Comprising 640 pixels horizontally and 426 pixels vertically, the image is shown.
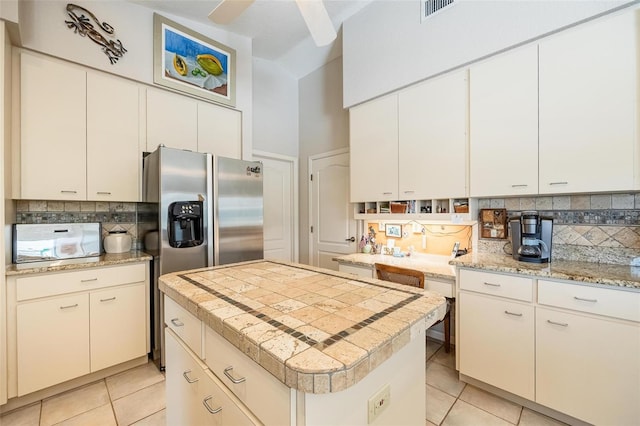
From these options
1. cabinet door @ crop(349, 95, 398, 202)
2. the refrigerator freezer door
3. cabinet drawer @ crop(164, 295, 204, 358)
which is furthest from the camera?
cabinet door @ crop(349, 95, 398, 202)

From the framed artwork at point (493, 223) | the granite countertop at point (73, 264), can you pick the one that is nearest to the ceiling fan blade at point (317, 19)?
the framed artwork at point (493, 223)

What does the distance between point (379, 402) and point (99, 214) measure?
2.83 m

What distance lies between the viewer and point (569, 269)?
165 cm

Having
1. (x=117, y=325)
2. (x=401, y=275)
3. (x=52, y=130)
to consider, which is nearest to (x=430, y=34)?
(x=401, y=275)

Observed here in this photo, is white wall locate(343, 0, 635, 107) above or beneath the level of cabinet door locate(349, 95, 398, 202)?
above

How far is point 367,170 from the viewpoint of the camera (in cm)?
284

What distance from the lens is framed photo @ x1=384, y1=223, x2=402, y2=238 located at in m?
2.93

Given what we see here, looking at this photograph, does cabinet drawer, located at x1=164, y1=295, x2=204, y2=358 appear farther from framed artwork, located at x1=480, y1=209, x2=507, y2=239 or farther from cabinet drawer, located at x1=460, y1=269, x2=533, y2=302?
framed artwork, located at x1=480, y1=209, x2=507, y2=239

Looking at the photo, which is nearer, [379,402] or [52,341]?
[379,402]

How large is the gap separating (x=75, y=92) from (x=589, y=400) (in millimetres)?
4041

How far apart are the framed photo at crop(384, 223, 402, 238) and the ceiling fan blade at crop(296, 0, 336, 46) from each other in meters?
1.95

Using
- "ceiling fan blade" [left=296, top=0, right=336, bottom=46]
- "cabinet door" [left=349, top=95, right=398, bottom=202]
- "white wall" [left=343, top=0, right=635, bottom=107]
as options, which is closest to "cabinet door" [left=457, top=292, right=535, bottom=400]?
"cabinet door" [left=349, top=95, right=398, bottom=202]

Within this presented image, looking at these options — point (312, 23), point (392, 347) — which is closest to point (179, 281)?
point (392, 347)

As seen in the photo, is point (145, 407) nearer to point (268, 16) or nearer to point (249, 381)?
point (249, 381)
